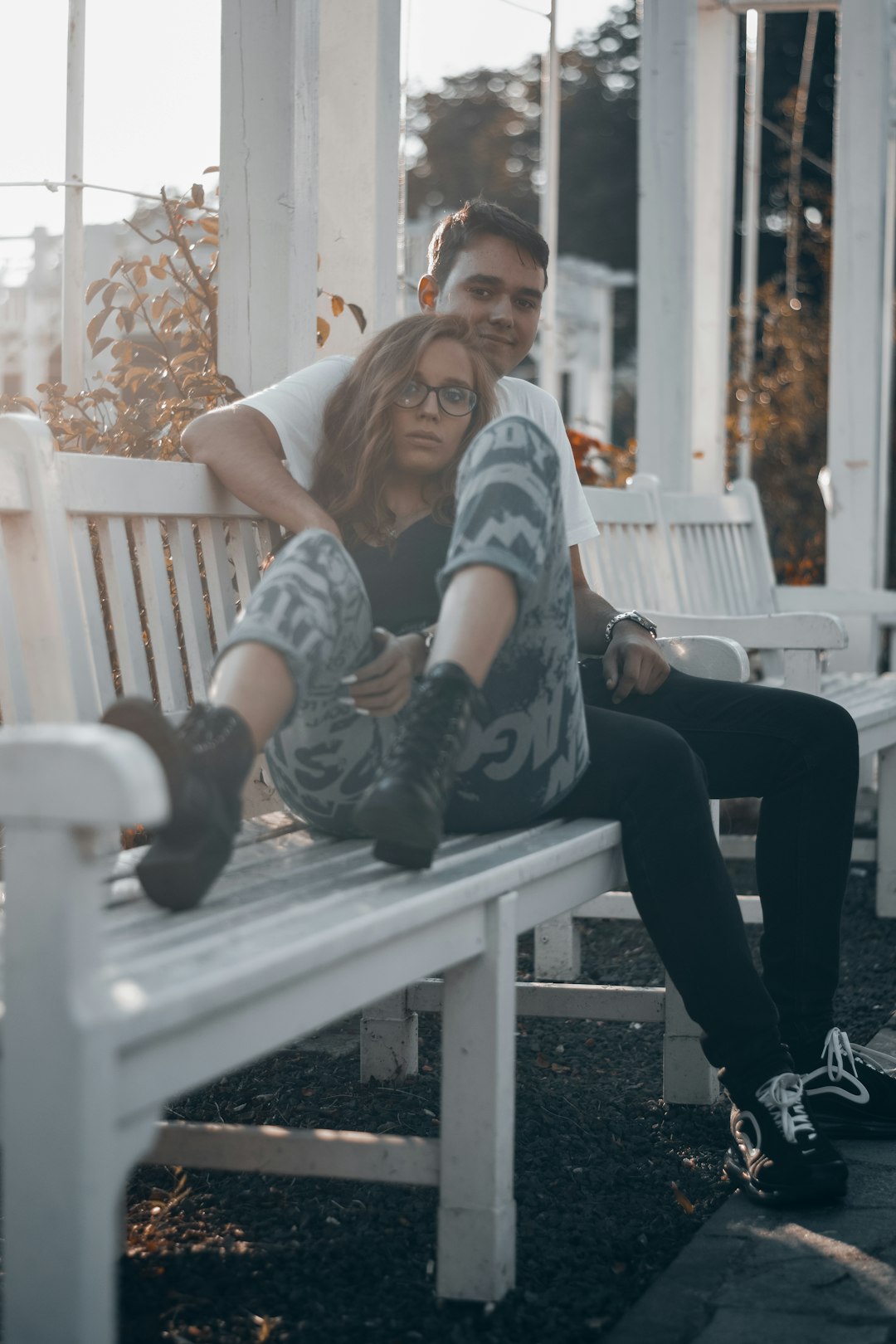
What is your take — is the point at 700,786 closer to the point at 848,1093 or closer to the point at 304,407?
the point at 848,1093

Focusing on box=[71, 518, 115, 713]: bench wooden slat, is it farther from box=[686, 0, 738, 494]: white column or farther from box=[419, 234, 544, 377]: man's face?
box=[686, 0, 738, 494]: white column

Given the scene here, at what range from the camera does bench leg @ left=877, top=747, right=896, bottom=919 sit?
171 inches

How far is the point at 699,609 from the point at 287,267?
6.23 ft

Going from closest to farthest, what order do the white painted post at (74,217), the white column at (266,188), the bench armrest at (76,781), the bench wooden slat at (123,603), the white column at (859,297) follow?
1. the bench armrest at (76,781)
2. the bench wooden slat at (123,603)
3. the white column at (266,188)
4. the white painted post at (74,217)
5. the white column at (859,297)

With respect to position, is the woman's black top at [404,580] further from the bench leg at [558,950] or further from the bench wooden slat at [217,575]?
the bench leg at [558,950]

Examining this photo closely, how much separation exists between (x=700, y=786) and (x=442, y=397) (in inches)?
28.3

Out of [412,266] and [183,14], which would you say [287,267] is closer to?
[183,14]

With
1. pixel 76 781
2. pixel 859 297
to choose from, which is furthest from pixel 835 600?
pixel 76 781

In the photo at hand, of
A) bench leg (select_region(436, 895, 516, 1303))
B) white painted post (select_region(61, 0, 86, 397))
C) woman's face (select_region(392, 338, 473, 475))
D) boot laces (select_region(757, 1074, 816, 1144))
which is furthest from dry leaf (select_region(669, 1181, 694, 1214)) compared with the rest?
white painted post (select_region(61, 0, 86, 397))

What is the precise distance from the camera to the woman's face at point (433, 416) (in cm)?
244

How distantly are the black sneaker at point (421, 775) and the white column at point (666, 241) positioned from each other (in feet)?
11.5

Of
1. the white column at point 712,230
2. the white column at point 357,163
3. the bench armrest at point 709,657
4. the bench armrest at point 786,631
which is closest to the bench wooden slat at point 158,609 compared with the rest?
the bench armrest at point 709,657

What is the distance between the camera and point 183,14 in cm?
350

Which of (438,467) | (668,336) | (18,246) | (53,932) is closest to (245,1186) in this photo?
(438,467)
